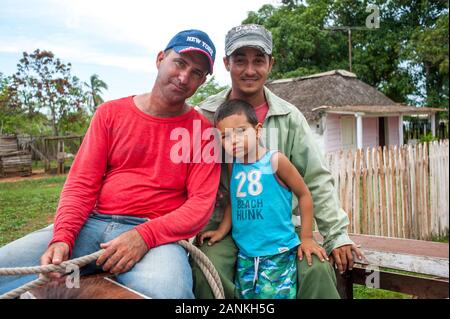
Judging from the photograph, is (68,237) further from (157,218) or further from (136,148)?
(136,148)

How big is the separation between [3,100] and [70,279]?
127 inches

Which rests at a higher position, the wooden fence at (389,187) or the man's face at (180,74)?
the man's face at (180,74)

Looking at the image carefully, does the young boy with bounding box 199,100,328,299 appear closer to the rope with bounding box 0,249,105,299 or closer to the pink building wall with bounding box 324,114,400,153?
the rope with bounding box 0,249,105,299

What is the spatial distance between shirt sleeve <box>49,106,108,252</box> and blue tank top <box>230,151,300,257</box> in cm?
68

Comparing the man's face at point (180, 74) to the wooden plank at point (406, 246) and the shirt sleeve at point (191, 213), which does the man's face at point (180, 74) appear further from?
the wooden plank at point (406, 246)

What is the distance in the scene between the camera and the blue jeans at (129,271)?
5.28 feet

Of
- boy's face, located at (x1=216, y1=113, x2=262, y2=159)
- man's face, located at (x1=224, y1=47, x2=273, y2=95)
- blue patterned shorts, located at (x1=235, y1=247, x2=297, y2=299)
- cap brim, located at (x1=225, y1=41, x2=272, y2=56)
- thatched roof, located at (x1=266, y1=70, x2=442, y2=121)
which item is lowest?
blue patterned shorts, located at (x1=235, y1=247, x2=297, y2=299)

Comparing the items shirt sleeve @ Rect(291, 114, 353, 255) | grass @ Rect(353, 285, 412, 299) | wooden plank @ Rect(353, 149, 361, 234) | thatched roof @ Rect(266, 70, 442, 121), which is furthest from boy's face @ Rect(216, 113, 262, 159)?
thatched roof @ Rect(266, 70, 442, 121)

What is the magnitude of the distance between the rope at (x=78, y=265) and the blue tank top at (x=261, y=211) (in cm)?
25

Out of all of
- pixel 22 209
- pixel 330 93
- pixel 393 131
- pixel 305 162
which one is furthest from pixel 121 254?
pixel 393 131

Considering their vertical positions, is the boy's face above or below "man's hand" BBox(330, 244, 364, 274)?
above

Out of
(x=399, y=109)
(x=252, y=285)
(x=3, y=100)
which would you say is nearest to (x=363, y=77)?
(x=399, y=109)

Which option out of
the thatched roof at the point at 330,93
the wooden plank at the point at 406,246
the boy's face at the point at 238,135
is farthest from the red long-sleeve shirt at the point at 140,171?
the thatched roof at the point at 330,93

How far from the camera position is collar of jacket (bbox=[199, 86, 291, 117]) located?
7.74 feet
